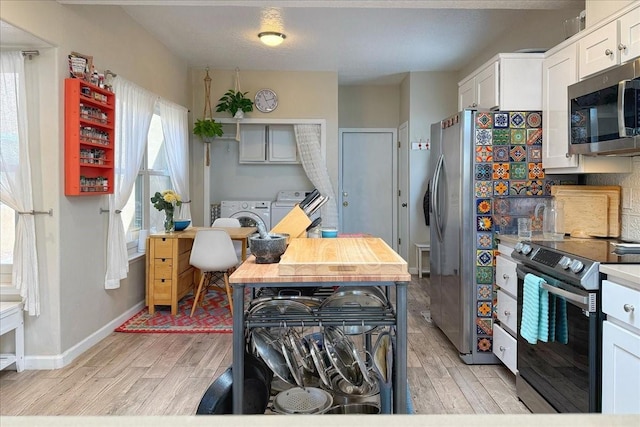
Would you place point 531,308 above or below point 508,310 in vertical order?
above

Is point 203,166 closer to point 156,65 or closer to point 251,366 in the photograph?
point 156,65

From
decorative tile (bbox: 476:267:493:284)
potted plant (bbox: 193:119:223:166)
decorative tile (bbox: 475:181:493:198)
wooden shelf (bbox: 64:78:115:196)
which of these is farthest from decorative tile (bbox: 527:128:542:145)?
potted plant (bbox: 193:119:223:166)

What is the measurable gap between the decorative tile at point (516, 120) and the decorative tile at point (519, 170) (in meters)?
0.26

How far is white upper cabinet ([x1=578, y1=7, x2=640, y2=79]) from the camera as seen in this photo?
2.10 meters

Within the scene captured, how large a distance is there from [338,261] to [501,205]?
1734 mm

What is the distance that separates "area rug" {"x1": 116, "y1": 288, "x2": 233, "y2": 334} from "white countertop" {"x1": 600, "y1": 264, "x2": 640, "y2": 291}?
9.38 feet

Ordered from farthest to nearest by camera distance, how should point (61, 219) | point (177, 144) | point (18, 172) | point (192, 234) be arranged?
point (177, 144) → point (192, 234) → point (61, 219) → point (18, 172)

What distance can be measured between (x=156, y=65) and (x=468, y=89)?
123 inches

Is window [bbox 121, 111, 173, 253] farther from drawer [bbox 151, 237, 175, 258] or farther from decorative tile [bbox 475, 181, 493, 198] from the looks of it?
decorative tile [bbox 475, 181, 493, 198]

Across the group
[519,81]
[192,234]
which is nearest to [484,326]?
[519,81]

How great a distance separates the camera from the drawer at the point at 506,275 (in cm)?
273

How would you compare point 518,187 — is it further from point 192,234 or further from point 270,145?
point 270,145

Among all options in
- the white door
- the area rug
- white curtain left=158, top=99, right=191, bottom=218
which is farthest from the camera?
the white door

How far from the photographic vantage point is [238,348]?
5.47ft
